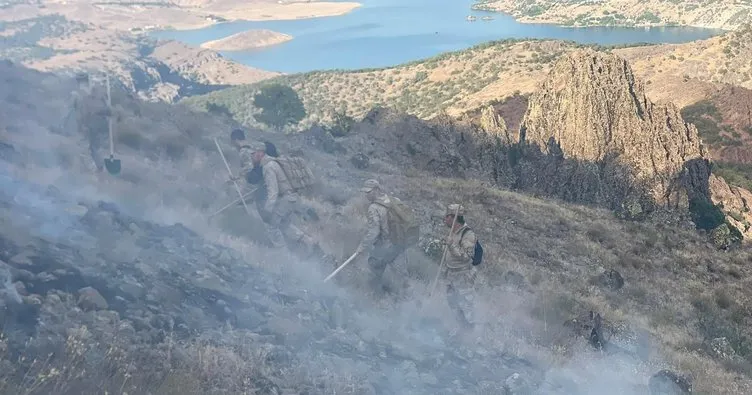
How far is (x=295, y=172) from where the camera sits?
11.8m

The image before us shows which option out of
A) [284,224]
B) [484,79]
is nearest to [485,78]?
[484,79]

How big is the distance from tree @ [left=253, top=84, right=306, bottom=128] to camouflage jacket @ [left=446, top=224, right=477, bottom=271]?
51.4 meters

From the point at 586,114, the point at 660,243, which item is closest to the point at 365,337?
the point at 660,243

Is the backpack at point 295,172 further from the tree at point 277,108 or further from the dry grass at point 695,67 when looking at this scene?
the dry grass at point 695,67

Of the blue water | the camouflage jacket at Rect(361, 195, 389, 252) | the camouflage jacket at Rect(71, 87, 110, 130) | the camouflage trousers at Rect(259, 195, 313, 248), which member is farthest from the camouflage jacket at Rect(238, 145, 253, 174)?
the blue water

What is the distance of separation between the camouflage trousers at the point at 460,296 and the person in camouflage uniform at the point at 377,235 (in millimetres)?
1053

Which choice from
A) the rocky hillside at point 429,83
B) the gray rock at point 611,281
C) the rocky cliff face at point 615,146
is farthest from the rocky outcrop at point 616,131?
the rocky hillside at point 429,83

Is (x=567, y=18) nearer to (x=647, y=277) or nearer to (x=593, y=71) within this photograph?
(x=593, y=71)

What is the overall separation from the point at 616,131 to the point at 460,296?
85.0 ft

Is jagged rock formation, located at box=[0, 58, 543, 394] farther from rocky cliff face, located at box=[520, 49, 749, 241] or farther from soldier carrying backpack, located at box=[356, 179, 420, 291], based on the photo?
rocky cliff face, located at box=[520, 49, 749, 241]

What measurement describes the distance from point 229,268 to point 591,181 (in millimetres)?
24642

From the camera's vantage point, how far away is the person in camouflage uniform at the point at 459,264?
33.6 feet

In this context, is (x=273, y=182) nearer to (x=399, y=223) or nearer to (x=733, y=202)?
(x=399, y=223)

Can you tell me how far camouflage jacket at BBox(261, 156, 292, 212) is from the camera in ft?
37.6
